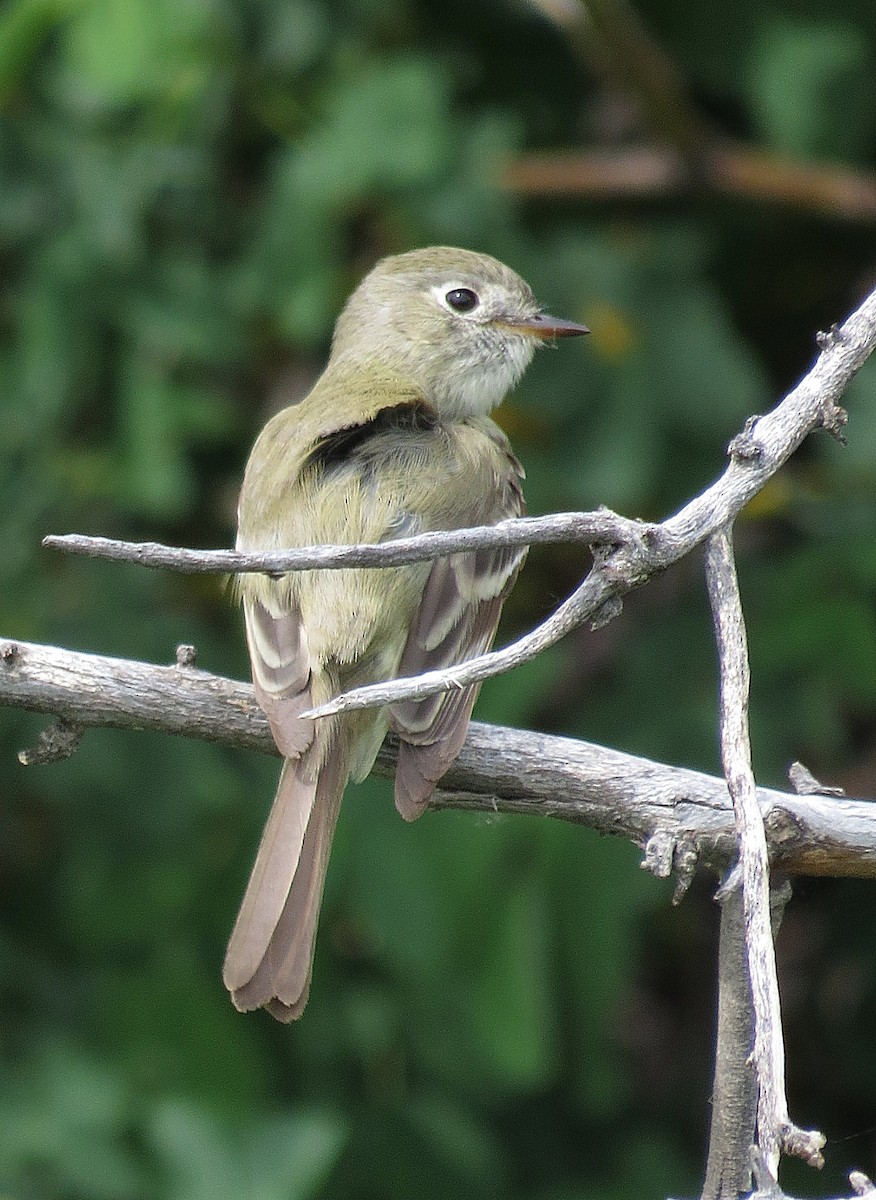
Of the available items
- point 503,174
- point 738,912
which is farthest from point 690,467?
point 738,912

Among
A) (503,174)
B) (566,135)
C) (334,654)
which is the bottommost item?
(334,654)

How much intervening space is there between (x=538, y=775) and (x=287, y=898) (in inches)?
21.0

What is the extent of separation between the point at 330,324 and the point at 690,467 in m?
1.16

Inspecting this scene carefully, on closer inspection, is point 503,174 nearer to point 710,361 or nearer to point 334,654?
point 710,361

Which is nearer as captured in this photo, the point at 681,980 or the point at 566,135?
the point at 566,135

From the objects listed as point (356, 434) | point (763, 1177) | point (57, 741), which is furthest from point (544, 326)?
point (763, 1177)

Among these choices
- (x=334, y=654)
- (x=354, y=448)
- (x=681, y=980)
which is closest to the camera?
(x=334, y=654)

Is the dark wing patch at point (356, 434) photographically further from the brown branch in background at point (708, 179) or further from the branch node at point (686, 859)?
the brown branch in background at point (708, 179)

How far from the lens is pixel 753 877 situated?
222 cm

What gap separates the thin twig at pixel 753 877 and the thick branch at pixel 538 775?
37 centimetres

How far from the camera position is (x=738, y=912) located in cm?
247

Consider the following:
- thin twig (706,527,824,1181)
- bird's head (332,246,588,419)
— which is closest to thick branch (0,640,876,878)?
thin twig (706,527,824,1181)

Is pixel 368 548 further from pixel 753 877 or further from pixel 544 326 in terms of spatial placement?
pixel 544 326

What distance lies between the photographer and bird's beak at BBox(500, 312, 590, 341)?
4505mm
